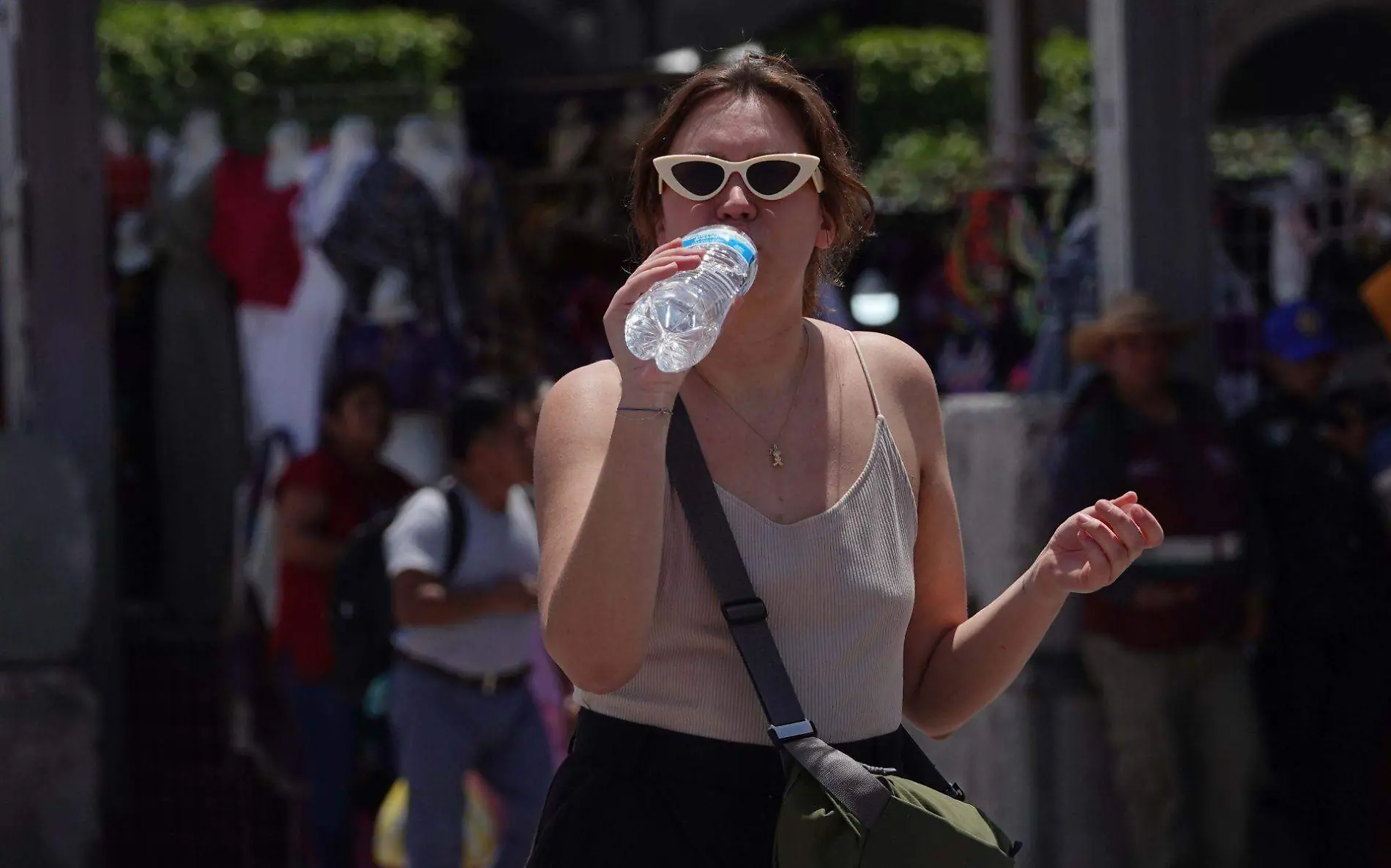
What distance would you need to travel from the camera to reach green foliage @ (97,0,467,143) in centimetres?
975

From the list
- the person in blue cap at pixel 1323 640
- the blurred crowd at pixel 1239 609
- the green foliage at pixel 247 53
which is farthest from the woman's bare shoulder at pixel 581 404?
the green foliage at pixel 247 53

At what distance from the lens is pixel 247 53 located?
33.8 ft

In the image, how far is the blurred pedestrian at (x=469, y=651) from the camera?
537 cm

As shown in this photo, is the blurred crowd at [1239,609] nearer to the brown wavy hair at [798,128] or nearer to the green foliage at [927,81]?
the brown wavy hair at [798,128]

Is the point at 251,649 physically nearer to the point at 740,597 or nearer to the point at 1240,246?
the point at 1240,246

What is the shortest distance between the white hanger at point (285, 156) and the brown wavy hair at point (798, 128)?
17.1 feet

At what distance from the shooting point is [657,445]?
2057 mm

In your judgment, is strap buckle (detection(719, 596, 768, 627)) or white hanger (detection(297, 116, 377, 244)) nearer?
strap buckle (detection(719, 596, 768, 627))

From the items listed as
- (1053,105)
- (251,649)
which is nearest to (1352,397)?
(251,649)

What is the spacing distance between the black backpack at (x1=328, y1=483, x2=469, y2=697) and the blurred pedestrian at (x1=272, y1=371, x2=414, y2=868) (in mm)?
392

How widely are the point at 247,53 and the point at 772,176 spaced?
28.1ft

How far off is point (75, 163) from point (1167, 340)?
347 cm

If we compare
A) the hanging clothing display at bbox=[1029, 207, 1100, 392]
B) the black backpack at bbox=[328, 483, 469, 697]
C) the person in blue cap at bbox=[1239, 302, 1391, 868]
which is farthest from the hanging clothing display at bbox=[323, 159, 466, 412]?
the person in blue cap at bbox=[1239, 302, 1391, 868]

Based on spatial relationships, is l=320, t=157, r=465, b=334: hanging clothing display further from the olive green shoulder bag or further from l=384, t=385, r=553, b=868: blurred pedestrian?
the olive green shoulder bag
